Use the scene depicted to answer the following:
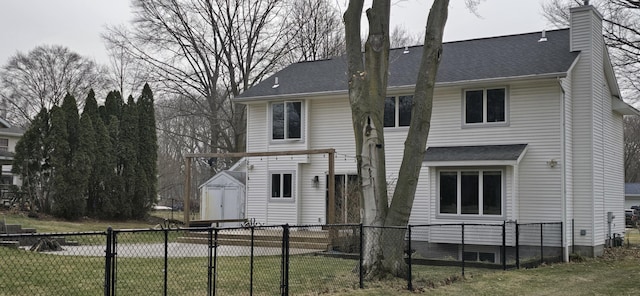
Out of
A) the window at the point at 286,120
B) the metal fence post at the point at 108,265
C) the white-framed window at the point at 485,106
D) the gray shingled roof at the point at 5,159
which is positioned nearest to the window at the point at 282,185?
the window at the point at 286,120

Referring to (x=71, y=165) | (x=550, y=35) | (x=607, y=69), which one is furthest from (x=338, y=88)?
(x=71, y=165)

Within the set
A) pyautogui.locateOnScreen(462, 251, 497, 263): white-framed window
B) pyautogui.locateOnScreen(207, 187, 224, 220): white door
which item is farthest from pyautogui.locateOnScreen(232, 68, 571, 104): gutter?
pyautogui.locateOnScreen(462, 251, 497, 263): white-framed window

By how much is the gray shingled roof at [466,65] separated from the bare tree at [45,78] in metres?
30.5

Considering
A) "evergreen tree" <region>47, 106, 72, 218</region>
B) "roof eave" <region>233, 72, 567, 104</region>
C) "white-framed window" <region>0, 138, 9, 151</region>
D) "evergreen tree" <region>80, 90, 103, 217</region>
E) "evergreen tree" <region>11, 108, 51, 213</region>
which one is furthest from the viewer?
"white-framed window" <region>0, 138, 9, 151</region>

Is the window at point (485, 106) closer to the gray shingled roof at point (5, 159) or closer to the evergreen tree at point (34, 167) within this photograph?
the evergreen tree at point (34, 167)

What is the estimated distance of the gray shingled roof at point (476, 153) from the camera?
722 inches

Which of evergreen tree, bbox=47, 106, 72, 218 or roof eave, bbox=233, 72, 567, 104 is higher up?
roof eave, bbox=233, 72, 567, 104

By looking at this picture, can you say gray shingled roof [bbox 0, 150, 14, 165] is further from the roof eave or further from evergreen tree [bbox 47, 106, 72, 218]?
the roof eave

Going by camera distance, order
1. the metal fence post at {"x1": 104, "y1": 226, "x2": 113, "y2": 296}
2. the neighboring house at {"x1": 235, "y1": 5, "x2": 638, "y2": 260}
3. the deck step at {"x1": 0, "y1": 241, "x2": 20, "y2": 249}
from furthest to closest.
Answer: the neighboring house at {"x1": 235, "y1": 5, "x2": 638, "y2": 260} < the deck step at {"x1": 0, "y1": 241, "x2": 20, "y2": 249} < the metal fence post at {"x1": 104, "y1": 226, "x2": 113, "y2": 296}

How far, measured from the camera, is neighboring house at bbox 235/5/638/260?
61.1ft

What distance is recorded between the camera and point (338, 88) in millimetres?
22078

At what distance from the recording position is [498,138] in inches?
763

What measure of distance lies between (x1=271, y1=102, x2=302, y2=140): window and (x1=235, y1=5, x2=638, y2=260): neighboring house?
1.5 inches

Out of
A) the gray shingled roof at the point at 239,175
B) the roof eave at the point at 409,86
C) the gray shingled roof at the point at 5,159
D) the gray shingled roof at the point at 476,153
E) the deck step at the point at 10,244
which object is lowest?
the deck step at the point at 10,244
